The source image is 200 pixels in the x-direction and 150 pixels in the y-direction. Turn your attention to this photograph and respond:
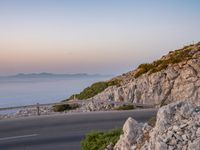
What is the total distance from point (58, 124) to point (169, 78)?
1227 cm

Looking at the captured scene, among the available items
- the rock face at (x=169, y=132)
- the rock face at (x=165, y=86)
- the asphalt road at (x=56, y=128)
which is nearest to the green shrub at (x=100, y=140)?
the rock face at (x=169, y=132)

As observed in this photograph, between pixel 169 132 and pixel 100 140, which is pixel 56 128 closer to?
pixel 100 140

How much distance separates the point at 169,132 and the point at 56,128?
434 inches

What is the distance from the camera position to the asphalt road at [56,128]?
15.4 metres

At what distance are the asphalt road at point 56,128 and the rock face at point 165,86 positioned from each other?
6.06m

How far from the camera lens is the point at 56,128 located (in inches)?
736

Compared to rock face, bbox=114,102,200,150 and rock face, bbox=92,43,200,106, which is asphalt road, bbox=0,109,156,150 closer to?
rock face, bbox=114,102,200,150

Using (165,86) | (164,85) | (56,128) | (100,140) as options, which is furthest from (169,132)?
(164,85)

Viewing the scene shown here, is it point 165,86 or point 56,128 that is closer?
point 56,128

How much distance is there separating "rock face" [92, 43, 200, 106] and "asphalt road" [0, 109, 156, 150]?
6058 millimetres

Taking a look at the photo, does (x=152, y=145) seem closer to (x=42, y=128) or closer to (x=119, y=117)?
(x=42, y=128)

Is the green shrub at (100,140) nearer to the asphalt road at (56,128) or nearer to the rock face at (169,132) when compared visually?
the rock face at (169,132)

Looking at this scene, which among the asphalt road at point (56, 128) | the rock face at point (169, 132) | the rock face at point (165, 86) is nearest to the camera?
the rock face at point (169, 132)

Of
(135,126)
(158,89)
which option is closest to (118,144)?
(135,126)
